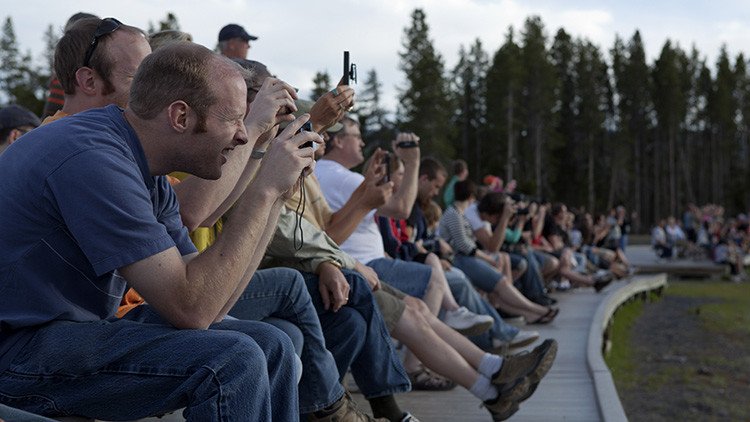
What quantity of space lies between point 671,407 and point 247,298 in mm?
7912

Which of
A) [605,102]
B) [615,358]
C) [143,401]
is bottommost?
[615,358]

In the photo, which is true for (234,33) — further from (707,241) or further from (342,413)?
(707,241)

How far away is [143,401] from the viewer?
2.45 m

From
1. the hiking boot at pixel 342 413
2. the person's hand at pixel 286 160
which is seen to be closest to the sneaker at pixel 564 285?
the hiking boot at pixel 342 413

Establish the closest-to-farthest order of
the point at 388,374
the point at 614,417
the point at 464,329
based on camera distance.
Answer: the point at 388,374, the point at 614,417, the point at 464,329

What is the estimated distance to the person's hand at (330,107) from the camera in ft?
11.8

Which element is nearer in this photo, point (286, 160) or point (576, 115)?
point (286, 160)

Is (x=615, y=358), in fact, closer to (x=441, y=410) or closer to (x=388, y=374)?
(x=441, y=410)

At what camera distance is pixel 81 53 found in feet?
10.5

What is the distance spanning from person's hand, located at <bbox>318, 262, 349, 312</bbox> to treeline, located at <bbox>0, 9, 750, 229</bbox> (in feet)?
173

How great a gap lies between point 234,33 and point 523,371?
2.96 metres

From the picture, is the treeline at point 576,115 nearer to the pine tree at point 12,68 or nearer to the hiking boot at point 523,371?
the pine tree at point 12,68

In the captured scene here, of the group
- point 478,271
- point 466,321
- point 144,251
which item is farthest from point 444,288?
point 144,251

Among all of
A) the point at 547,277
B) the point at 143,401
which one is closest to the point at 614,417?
the point at 143,401
